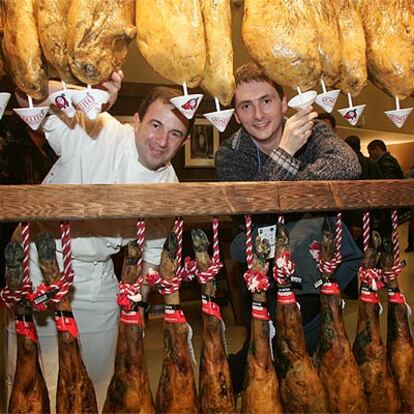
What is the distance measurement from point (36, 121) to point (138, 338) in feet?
1.72

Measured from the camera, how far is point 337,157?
5.51 feet

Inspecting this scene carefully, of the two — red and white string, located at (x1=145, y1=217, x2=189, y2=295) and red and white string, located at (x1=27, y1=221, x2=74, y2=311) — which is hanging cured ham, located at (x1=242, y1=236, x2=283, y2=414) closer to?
red and white string, located at (x1=145, y1=217, x2=189, y2=295)

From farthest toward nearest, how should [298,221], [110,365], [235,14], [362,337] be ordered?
[235,14]
[110,365]
[298,221]
[362,337]

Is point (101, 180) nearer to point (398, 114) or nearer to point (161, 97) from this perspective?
point (161, 97)

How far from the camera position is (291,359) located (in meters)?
1.37

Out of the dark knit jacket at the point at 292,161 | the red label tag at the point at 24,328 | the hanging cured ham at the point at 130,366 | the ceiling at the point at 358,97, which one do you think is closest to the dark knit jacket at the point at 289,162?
the dark knit jacket at the point at 292,161

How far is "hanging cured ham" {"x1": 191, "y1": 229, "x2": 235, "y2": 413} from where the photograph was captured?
1.30 meters

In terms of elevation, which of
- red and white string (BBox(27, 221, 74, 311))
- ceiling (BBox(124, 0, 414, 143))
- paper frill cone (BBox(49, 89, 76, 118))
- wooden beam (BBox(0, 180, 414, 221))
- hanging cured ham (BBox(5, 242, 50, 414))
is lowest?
hanging cured ham (BBox(5, 242, 50, 414))

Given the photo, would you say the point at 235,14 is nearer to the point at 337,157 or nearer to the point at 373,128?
the point at 373,128

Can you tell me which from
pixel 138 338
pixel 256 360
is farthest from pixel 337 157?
pixel 138 338

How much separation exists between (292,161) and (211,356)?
57cm

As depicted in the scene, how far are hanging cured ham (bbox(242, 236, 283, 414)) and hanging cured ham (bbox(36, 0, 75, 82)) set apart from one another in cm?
60

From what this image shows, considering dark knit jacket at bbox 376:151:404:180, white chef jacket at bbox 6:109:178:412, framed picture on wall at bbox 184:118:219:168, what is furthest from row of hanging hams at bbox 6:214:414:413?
framed picture on wall at bbox 184:118:219:168

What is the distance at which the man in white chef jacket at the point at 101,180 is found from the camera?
178 centimetres
